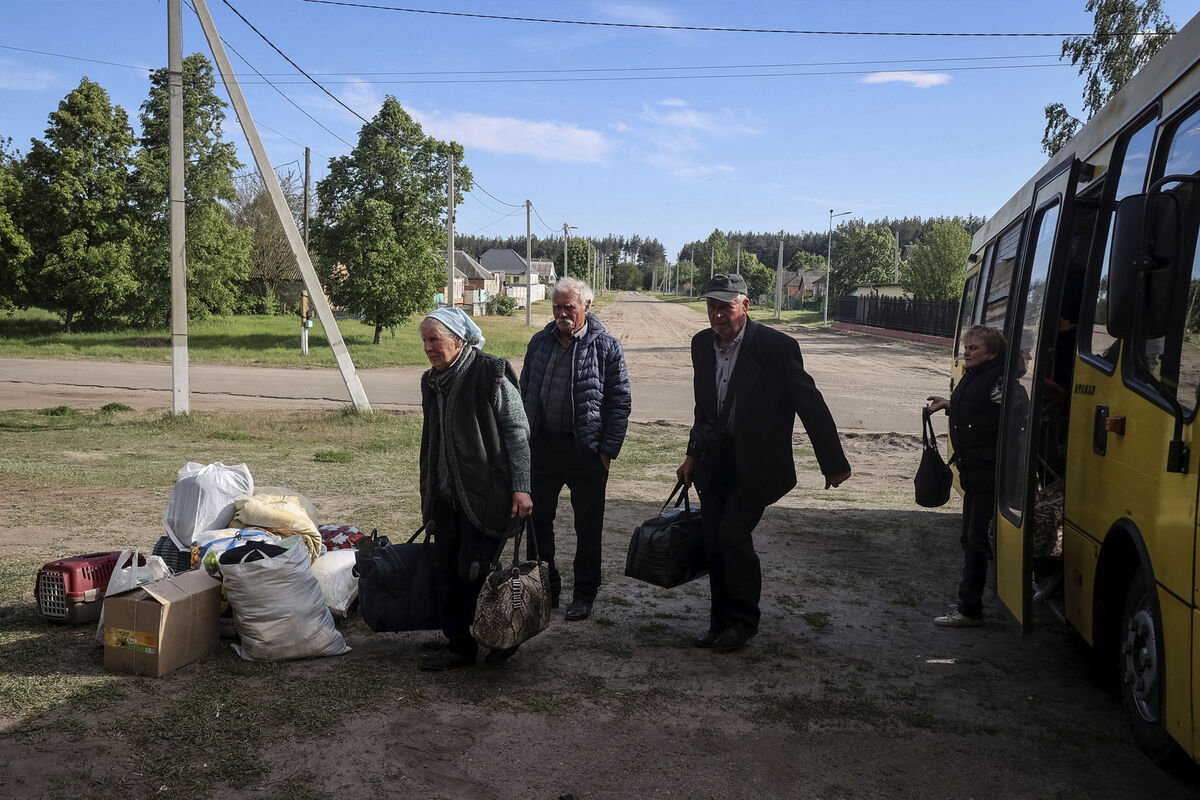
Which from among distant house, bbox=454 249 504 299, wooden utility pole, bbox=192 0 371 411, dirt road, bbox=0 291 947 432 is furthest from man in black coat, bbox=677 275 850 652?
distant house, bbox=454 249 504 299

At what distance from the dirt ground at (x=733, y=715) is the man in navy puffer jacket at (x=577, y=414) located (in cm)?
64

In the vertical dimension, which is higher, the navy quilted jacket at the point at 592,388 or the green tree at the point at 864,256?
the green tree at the point at 864,256

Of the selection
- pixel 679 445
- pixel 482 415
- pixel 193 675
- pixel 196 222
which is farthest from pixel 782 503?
pixel 196 222

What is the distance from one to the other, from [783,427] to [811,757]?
179cm

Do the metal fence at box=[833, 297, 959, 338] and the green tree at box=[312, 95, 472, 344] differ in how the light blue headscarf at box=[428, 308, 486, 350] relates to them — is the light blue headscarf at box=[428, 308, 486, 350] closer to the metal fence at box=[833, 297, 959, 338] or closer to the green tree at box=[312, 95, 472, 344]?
the green tree at box=[312, 95, 472, 344]

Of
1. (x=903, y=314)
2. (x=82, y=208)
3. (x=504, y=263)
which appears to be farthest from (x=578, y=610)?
(x=504, y=263)

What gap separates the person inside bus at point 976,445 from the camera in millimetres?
5438

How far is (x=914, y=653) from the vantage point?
522 centimetres

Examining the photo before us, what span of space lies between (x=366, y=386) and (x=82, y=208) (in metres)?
19.0

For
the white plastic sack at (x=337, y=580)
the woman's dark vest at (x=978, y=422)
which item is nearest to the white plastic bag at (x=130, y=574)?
the white plastic sack at (x=337, y=580)

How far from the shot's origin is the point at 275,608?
15.5 ft

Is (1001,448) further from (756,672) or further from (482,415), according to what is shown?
(482,415)

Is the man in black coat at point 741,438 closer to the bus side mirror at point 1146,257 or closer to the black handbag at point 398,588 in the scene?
the black handbag at point 398,588

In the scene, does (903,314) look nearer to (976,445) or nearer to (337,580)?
(976,445)
